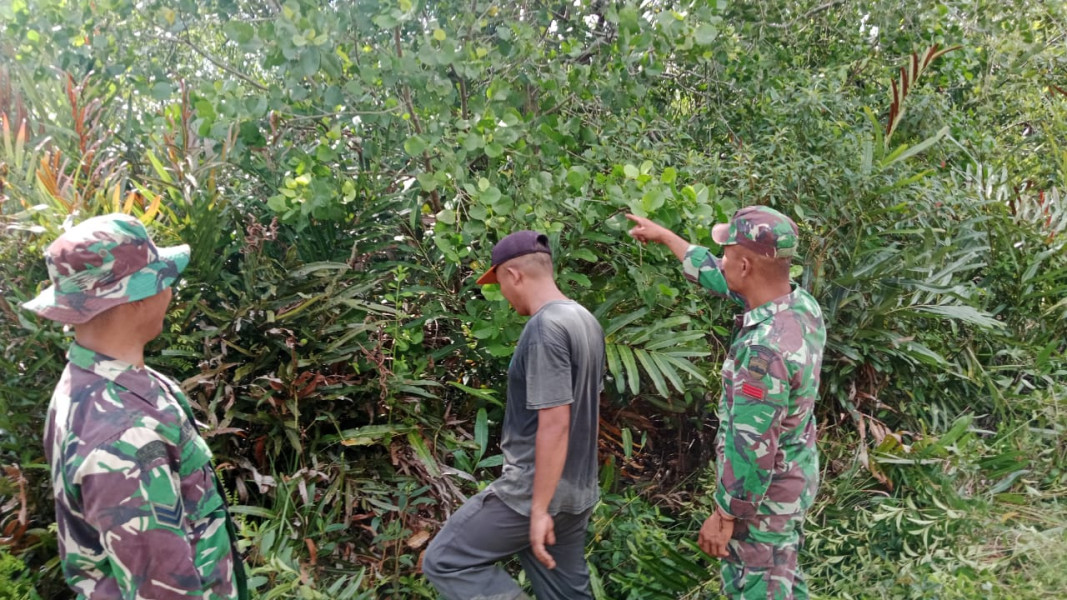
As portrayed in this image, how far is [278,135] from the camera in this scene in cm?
468

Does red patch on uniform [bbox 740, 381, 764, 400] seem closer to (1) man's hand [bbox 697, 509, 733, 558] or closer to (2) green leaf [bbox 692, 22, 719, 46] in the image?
(1) man's hand [bbox 697, 509, 733, 558]

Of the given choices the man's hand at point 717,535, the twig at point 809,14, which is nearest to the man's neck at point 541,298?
the man's hand at point 717,535

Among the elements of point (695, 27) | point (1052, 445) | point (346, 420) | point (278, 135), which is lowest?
point (1052, 445)

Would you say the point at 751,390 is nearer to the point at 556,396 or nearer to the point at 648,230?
the point at 556,396

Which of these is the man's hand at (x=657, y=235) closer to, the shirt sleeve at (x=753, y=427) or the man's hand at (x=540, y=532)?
the shirt sleeve at (x=753, y=427)

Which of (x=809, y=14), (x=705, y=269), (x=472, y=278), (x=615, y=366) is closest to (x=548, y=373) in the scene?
(x=705, y=269)

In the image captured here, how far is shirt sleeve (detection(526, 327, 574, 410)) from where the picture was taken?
113 inches

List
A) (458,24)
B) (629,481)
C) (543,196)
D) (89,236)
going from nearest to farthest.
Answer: (89,236) → (543,196) → (458,24) → (629,481)

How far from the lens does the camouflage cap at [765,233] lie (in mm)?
3014

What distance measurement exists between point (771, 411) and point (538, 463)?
0.83m

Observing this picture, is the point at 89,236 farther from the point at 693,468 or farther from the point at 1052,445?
the point at 1052,445

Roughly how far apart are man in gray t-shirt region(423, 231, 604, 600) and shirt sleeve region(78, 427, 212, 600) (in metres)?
1.19

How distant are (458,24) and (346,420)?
2.24m

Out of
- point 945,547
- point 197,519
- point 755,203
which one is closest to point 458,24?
point 755,203
